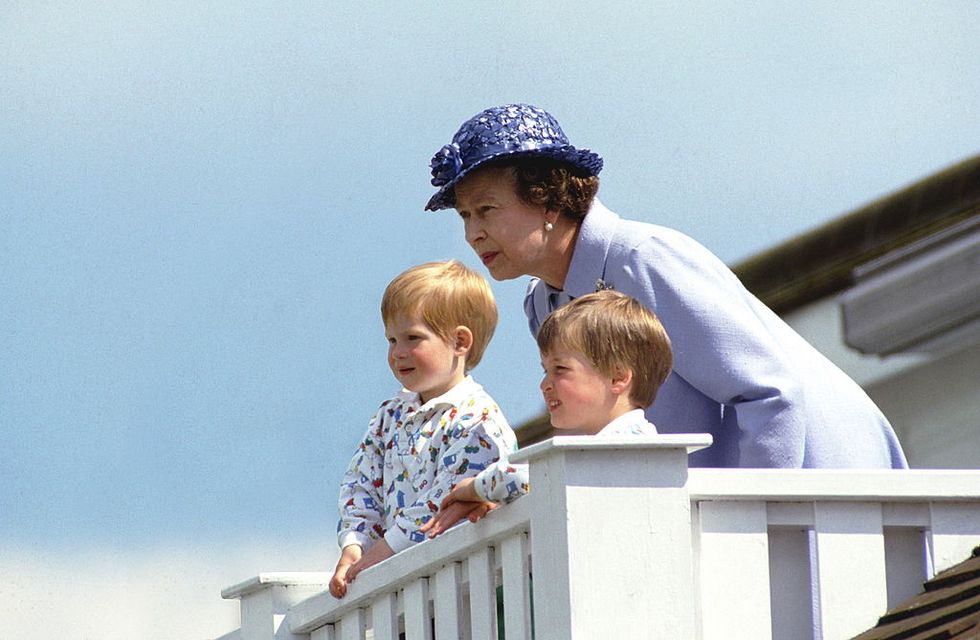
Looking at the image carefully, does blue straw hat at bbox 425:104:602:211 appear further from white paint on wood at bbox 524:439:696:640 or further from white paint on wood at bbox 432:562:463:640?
white paint on wood at bbox 524:439:696:640

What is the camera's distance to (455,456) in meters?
5.27

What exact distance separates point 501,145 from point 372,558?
3.34 ft

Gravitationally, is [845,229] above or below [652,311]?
above

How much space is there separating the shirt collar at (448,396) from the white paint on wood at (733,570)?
49.0 inches

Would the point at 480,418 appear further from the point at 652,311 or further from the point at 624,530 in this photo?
the point at 624,530

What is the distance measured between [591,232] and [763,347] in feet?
1.86

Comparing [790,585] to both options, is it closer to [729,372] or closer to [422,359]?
[729,372]

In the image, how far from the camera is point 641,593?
4191 mm

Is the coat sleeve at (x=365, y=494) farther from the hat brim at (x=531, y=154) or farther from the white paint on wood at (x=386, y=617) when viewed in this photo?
the hat brim at (x=531, y=154)

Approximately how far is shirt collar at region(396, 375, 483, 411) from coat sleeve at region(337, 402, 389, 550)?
0.08 meters

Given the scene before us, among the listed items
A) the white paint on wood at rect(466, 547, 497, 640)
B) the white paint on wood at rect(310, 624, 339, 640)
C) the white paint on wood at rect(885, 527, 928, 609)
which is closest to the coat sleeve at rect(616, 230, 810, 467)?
the white paint on wood at rect(885, 527, 928, 609)

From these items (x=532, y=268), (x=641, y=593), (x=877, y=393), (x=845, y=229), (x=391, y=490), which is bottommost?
(x=641, y=593)

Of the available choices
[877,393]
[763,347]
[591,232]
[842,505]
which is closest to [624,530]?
[842,505]

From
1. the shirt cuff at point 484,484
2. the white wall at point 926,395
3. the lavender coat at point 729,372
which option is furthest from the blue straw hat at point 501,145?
the white wall at point 926,395
